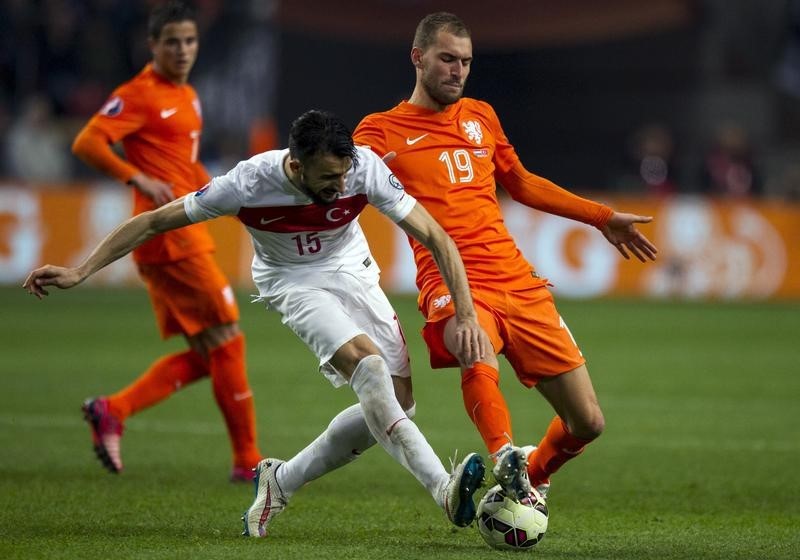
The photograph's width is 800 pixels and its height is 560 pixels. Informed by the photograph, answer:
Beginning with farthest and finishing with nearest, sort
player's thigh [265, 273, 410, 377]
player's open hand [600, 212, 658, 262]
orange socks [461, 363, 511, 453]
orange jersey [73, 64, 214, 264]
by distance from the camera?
1. orange jersey [73, 64, 214, 264]
2. player's open hand [600, 212, 658, 262]
3. player's thigh [265, 273, 410, 377]
4. orange socks [461, 363, 511, 453]

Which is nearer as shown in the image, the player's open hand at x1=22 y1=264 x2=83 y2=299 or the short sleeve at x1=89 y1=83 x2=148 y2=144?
the player's open hand at x1=22 y1=264 x2=83 y2=299

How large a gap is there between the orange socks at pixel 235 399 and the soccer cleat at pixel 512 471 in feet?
8.94

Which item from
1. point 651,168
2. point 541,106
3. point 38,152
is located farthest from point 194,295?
point 541,106

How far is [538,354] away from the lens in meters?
5.91

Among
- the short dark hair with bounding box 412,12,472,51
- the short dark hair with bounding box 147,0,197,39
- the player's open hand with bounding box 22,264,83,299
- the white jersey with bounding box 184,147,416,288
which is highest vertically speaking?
the short dark hair with bounding box 147,0,197,39

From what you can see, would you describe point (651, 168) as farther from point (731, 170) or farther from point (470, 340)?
point (470, 340)

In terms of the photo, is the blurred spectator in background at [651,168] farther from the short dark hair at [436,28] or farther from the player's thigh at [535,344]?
the player's thigh at [535,344]

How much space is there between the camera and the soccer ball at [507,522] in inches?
209

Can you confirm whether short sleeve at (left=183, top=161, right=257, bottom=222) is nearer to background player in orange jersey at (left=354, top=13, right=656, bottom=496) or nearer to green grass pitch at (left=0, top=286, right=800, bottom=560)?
background player in orange jersey at (left=354, top=13, right=656, bottom=496)

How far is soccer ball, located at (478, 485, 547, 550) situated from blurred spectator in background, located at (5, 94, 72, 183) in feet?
49.4

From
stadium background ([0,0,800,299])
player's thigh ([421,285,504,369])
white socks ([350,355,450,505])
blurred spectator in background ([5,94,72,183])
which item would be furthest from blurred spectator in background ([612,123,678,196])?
white socks ([350,355,450,505])

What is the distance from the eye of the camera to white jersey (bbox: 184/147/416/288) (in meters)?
5.49

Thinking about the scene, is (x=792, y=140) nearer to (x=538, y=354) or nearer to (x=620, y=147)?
(x=620, y=147)

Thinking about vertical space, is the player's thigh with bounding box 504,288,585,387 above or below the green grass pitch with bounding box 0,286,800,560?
above
